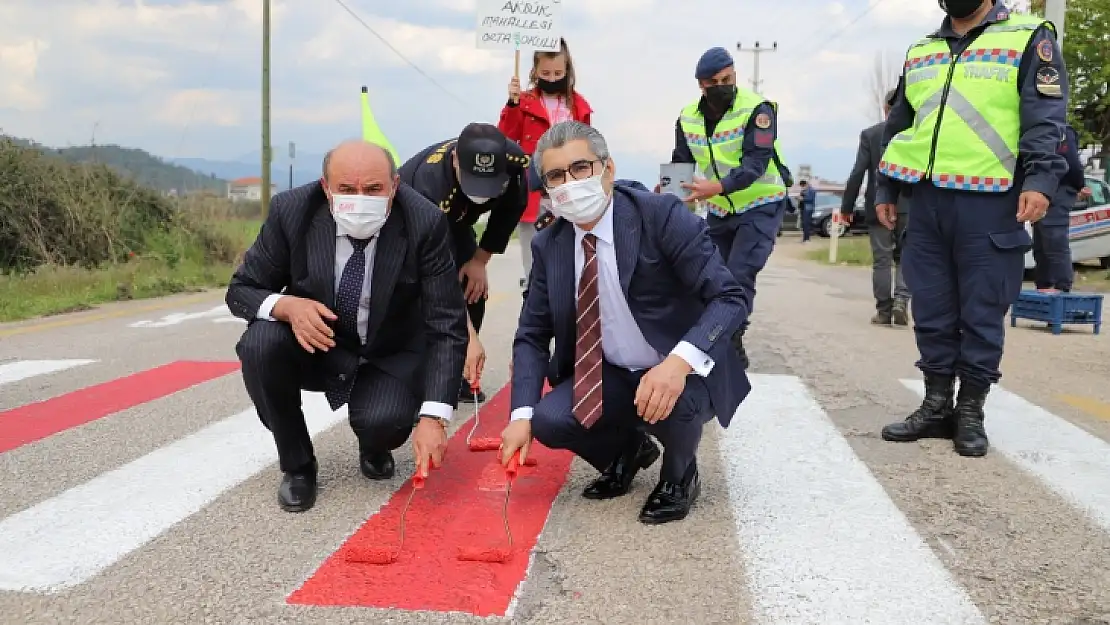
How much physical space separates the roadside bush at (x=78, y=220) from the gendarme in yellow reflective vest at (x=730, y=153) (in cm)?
963

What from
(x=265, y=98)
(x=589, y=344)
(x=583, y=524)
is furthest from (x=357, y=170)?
(x=265, y=98)

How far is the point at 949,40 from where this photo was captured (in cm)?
414

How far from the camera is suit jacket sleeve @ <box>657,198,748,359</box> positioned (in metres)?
3.06

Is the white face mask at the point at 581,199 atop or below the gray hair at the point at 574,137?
below

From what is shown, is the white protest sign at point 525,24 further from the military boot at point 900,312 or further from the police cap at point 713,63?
the military boot at point 900,312

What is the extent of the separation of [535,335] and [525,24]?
4.26 metres

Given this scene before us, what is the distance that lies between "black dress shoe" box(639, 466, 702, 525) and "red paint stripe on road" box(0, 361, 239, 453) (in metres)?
2.81

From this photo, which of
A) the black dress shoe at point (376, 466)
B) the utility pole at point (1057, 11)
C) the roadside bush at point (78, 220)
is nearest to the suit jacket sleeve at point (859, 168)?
the utility pole at point (1057, 11)

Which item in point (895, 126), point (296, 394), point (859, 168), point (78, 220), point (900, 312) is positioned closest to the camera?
point (296, 394)

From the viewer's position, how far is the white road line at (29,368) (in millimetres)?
5812

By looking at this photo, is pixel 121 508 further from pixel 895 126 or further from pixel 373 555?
pixel 895 126

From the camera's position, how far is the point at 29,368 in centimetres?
613

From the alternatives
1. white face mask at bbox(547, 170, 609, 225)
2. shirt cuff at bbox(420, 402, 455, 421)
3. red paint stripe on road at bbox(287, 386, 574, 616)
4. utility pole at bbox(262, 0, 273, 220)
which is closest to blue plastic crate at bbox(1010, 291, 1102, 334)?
red paint stripe on road at bbox(287, 386, 574, 616)

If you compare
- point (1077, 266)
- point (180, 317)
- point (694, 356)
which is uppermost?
point (694, 356)
